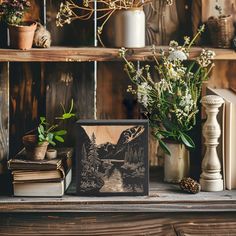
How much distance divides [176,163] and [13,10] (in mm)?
727

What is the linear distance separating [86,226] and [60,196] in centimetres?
12

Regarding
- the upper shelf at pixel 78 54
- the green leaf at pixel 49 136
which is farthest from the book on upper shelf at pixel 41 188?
the upper shelf at pixel 78 54

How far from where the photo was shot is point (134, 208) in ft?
6.64

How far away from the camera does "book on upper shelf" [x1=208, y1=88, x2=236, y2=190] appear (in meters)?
2.12

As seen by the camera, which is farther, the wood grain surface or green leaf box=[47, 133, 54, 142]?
green leaf box=[47, 133, 54, 142]

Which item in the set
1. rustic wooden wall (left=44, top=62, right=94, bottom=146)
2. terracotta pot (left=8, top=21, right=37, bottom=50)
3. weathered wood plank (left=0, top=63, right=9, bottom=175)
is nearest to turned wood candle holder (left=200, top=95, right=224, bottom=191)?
rustic wooden wall (left=44, top=62, right=94, bottom=146)

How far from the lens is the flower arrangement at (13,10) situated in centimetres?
209

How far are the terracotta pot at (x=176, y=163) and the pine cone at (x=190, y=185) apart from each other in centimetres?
11

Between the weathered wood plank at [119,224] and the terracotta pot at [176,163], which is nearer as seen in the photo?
the weathered wood plank at [119,224]

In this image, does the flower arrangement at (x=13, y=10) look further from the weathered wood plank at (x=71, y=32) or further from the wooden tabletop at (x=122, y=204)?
the wooden tabletop at (x=122, y=204)

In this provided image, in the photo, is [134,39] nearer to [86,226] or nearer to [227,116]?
[227,116]

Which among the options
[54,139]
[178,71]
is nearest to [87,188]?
[54,139]

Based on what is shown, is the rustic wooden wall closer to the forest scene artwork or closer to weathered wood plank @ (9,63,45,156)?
weathered wood plank @ (9,63,45,156)

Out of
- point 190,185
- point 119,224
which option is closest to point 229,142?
point 190,185
